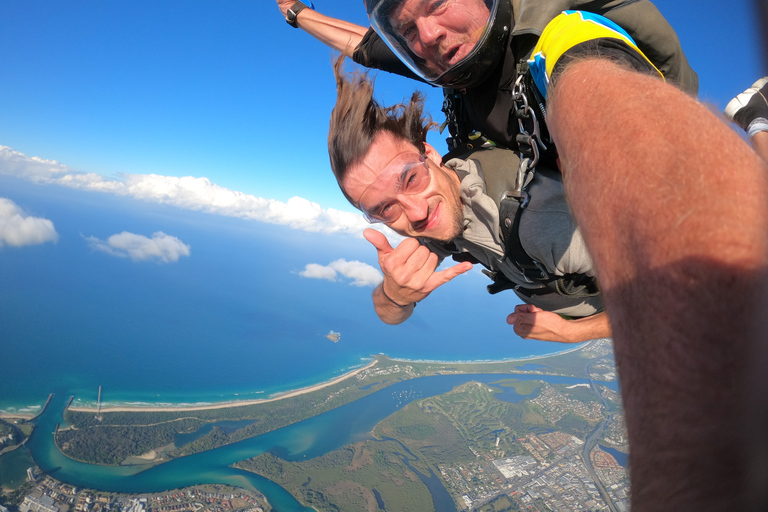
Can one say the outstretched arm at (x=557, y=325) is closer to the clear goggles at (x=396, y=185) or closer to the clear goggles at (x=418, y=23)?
the clear goggles at (x=396, y=185)

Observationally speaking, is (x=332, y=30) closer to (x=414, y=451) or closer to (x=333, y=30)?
(x=333, y=30)

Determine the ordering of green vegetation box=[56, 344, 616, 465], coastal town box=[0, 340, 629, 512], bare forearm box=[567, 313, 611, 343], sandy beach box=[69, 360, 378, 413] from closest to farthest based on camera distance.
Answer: bare forearm box=[567, 313, 611, 343]
coastal town box=[0, 340, 629, 512]
green vegetation box=[56, 344, 616, 465]
sandy beach box=[69, 360, 378, 413]

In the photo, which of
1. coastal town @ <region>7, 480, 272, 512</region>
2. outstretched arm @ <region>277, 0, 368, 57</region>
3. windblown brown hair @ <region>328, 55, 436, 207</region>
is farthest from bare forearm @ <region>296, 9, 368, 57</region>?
coastal town @ <region>7, 480, 272, 512</region>

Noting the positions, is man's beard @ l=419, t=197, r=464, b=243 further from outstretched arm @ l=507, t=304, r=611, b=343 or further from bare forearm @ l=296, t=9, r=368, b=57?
bare forearm @ l=296, t=9, r=368, b=57

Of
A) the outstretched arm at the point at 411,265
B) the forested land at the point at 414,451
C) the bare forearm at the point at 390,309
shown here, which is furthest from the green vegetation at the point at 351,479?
the outstretched arm at the point at 411,265

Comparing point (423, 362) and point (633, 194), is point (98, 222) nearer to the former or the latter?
point (423, 362)
